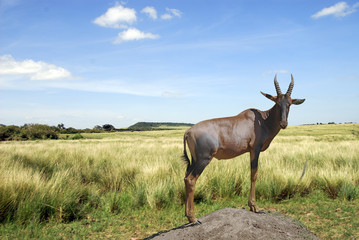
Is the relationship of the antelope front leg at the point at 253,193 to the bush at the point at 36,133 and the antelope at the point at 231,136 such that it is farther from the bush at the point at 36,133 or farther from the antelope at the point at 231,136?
the bush at the point at 36,133

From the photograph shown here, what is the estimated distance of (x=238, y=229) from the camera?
4.64 m

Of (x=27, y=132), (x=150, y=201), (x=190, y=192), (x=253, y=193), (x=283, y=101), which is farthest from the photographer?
(x=27, y=132)

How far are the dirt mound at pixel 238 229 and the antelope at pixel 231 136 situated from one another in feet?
0.78

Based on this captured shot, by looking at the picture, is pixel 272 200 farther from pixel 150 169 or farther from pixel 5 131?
pixel 5 131

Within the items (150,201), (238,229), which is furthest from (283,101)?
(150,201)

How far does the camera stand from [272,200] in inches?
335

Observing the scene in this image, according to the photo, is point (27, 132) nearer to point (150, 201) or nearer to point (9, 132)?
point (9, 132)

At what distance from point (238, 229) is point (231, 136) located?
1.59 m

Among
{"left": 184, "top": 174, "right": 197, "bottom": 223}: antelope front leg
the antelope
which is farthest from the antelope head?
{"left": 184, "top": 174, "right": 197, "bottom": 223}: antelope front leg

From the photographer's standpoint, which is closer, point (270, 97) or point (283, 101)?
point (283, 101)

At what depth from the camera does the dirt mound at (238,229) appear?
4.57 metres

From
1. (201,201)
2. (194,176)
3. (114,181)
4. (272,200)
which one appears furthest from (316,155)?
(194,176)

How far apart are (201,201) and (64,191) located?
403 cm

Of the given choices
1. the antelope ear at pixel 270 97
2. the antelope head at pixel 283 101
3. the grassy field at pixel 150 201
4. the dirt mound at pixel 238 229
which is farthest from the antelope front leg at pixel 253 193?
the grassy field at pixel 150 201
